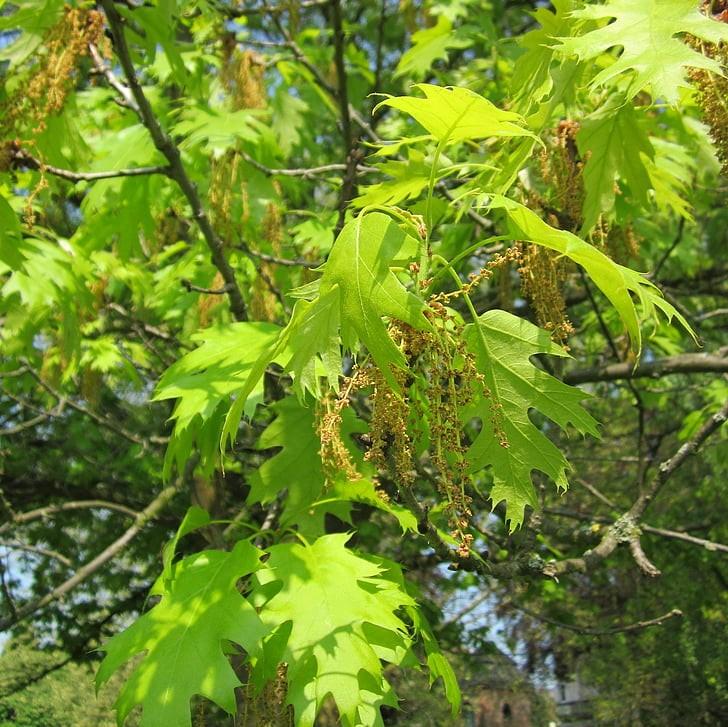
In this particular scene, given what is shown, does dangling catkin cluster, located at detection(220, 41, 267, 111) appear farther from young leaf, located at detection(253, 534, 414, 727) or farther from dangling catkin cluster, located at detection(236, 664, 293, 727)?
dangling catkin cluster, located at detection(236, 664, 293, 727)

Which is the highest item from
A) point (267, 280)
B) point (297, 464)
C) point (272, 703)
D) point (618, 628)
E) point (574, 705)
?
point (267, 280)

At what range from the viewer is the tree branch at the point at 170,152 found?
299 cm

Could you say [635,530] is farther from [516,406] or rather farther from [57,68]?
[57,68]

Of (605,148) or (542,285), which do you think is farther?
(605,148)

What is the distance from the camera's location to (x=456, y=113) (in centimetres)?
166

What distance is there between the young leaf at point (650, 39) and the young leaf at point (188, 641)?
1.61 meters

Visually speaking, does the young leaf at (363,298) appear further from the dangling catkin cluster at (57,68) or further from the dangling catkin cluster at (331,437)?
the dangling catkin cluster at (57,68)

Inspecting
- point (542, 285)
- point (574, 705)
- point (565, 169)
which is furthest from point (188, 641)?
point (574, 705)

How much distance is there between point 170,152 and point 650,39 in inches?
79.5

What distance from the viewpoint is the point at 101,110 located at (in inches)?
232

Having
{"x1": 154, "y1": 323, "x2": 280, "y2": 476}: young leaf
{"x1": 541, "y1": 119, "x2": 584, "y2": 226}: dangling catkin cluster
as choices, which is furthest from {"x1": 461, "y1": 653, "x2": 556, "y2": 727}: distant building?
{"x1": 541, "y1": 119, "x2": 584, "y2": 226}: dangling catkin cluster

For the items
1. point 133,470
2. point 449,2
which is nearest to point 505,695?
point 133,470

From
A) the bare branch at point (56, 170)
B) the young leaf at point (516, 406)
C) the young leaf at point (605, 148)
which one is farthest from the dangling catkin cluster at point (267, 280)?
the young leaf at point (516, 406)

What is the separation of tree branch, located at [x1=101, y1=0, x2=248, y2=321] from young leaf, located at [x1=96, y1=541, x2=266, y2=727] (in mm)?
1411
